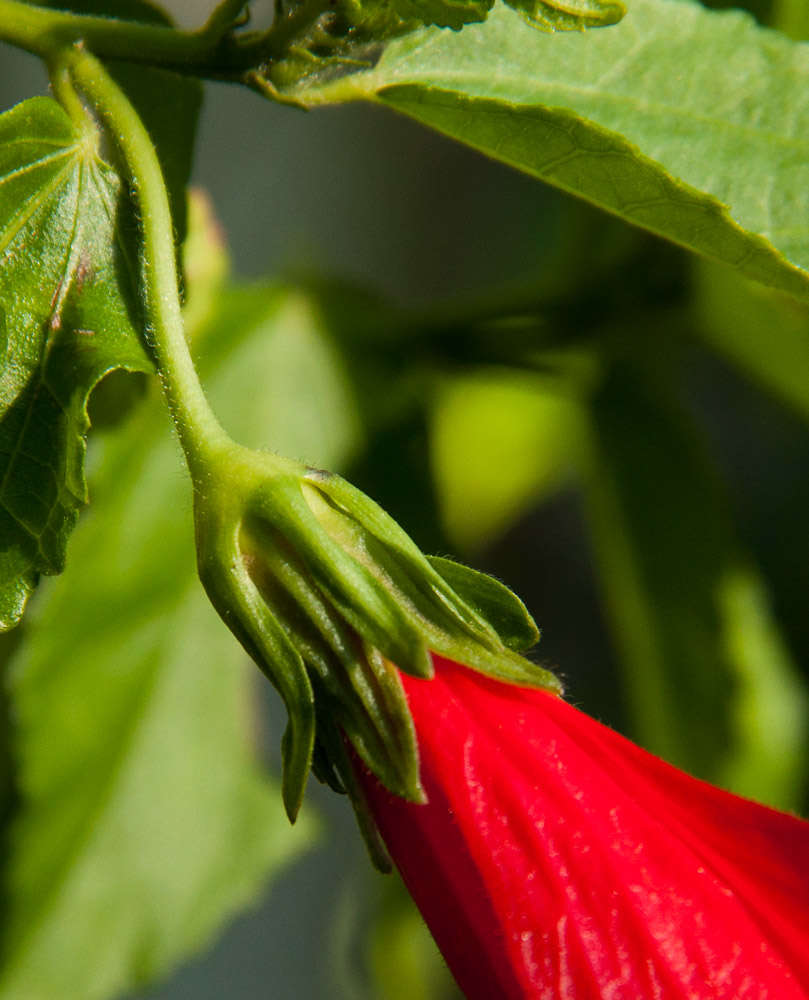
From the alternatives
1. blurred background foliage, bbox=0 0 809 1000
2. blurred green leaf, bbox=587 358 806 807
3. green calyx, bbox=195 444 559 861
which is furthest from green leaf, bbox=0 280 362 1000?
green calyx, bbox=195 444 559 861

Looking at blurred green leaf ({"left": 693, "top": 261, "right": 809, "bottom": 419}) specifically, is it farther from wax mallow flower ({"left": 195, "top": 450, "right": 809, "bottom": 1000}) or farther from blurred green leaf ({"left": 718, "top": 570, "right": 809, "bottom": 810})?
wax mallow flower ({"left": 195, "top": 450, "right": 809, "bottom": 1000})

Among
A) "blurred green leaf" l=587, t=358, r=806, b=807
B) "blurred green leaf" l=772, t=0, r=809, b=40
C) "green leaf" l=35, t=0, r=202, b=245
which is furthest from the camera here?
"blurred green leaf" l=587, t=358, r=806, b=807

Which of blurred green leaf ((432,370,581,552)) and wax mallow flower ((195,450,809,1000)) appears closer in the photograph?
wax mallow flower ((195,450,809,1000))

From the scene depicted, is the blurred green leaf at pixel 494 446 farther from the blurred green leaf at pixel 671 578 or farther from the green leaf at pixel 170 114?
the green leaf at pixel 170 114

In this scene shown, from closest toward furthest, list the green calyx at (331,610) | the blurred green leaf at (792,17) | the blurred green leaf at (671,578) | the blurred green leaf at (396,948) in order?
1. the green calyx at (331,610)
2. the blurred green leaf at (792,17)
3. the blurred green leaf at (671,578)
4. the blurred green leaf at (396,948)

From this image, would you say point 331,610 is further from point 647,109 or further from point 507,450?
point 507,450

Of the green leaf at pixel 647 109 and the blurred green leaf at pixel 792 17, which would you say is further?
the blurred green leaf at pixel 792 17

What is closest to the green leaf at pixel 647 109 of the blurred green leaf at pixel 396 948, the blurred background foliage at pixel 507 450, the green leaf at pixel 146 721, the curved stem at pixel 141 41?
the curved stem at pixel 141 41
